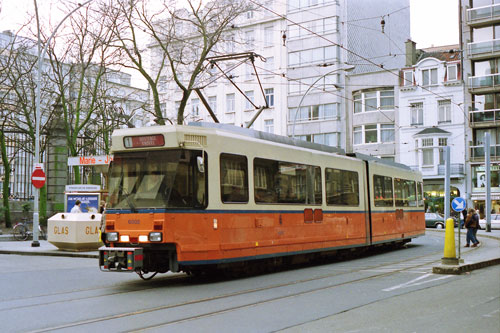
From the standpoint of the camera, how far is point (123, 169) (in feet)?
40.8

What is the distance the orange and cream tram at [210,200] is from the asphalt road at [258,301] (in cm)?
63

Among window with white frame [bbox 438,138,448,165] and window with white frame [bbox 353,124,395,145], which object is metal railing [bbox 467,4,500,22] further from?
window with white frame [bbox 353,124,395,145]

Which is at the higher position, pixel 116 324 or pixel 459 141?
pixel 459 141

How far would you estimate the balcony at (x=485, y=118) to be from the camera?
2079 inches

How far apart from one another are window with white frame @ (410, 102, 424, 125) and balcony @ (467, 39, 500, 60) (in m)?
6.02

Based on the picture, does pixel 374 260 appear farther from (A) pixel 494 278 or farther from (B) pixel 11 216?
(B) pixel 11 216

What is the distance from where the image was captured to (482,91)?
176 feet

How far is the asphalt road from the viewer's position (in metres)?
7.91

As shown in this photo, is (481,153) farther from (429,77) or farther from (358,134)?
(358,134)

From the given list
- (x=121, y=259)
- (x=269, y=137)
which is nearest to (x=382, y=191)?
(x=269, y=137)

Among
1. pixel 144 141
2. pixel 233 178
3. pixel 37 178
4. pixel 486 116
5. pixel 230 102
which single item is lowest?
pixel 233 178

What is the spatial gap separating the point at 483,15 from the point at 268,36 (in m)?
20.7

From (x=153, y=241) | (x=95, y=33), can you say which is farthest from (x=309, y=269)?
(x=95, y=33)

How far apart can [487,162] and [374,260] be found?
28443 mm
